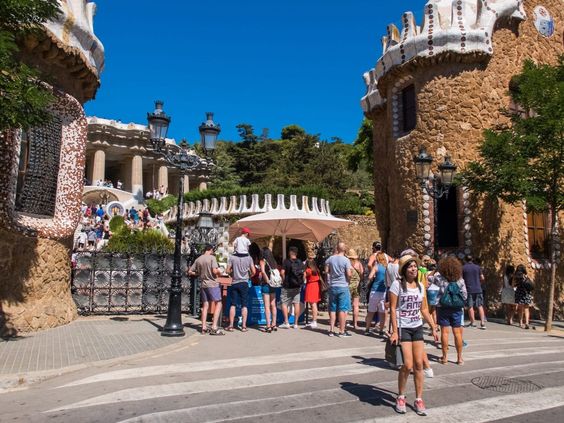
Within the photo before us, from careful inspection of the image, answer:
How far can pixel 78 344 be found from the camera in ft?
25.6

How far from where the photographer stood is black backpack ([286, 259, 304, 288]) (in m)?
9.82

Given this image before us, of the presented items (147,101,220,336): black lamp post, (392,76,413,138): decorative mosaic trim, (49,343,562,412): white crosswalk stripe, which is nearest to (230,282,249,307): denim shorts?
(147,101,220,336): black lamp post

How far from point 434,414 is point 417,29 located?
13.8 m

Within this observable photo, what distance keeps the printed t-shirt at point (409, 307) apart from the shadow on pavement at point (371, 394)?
81 cm

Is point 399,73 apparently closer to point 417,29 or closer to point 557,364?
point 417,29

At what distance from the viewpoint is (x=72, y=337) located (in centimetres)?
844

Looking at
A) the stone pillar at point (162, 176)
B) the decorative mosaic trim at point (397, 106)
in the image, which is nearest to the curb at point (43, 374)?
the decorative mosaic trim at point (397, 106)

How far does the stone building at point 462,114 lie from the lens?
14234 millimetres

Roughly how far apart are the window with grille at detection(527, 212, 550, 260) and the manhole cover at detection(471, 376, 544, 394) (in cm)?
1010

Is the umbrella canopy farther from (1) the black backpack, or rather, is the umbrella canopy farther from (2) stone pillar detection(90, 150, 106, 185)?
(2) stone pillar detection(90, 150, 106, 185)

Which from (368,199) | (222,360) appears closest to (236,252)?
(222,360)

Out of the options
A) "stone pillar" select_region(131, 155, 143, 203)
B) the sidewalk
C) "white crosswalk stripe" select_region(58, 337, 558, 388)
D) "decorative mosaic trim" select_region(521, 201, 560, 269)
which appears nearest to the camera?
"white crosswalk stripe" select_region(58, 337, 558, 388)

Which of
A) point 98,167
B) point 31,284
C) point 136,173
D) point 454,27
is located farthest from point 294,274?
point 136,173

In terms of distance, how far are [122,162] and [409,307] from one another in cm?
5154
